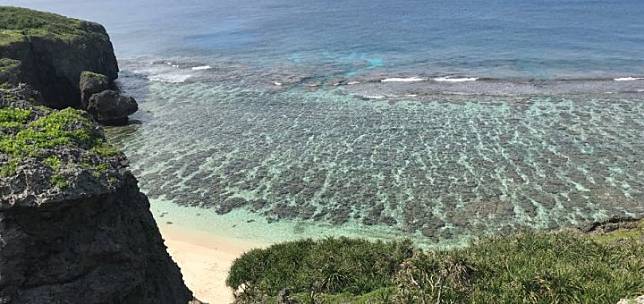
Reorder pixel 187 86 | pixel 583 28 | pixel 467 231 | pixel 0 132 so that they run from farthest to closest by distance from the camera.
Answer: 1. pixel 583 28
2. pixel 187 86
3. pixel 467 231
4. pixel 0 132

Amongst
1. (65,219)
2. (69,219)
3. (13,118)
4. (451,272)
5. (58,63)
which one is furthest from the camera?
(58,63)

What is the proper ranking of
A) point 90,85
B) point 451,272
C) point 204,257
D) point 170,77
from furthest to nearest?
point 170,77, point 90,85, point 204,257, point 451,272

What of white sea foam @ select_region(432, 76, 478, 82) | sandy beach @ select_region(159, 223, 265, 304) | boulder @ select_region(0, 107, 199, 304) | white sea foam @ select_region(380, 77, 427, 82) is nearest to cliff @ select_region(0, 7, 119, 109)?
sandy beach @ select_region(159, 223, 265, 304)

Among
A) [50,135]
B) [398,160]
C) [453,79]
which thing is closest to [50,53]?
[398,160]

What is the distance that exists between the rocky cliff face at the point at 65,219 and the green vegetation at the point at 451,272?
5.65 m

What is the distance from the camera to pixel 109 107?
2274 inches

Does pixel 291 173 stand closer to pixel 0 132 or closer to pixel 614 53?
pixel 0 132

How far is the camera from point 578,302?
55.5 ft

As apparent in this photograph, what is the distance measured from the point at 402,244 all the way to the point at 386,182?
15.6m

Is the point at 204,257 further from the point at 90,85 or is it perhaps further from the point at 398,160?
the point at 90,85

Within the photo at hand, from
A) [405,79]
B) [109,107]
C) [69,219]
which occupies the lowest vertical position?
[405,79]

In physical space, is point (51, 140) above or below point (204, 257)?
above

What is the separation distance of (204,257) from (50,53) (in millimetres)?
44451

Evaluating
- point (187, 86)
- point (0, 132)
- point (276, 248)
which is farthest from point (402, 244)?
point (187, 86)
